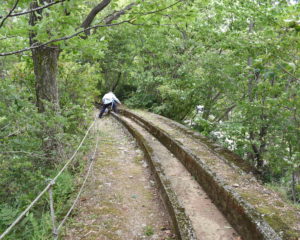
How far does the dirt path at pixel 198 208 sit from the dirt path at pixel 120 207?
1.46ft

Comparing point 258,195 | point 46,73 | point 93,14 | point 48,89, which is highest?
point 93,14

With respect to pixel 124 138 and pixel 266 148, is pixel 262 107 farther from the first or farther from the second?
pixel 124 138

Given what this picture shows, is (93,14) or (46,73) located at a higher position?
(93,14)

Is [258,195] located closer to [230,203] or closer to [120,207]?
[230,203]

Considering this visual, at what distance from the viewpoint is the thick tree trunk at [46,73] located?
5398mm

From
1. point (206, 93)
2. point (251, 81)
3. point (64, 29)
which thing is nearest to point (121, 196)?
point (64, 29)

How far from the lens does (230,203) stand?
3576 millimetres

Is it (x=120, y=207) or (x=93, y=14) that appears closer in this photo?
(x=120, y=207)

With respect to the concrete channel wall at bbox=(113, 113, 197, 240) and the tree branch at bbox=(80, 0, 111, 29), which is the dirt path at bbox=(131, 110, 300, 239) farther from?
the tree branch at bbox=(80, 0, 111, 29)

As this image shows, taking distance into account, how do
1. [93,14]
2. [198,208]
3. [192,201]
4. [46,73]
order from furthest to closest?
[46,73] < [93,14] < [192,201] < [198,208]

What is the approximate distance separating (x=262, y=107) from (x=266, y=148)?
1.69m

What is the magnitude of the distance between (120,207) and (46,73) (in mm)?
3520

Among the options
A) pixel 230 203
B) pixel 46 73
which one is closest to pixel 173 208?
pixel 230 203

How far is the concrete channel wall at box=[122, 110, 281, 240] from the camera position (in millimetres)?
2831
